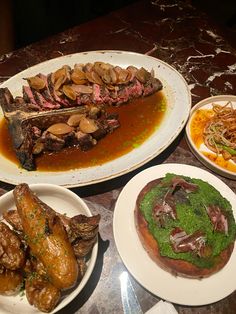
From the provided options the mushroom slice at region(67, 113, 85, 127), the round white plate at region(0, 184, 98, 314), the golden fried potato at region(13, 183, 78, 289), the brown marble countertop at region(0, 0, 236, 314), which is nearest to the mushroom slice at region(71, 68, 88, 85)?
the mushroom slice at region(67, 113, 85, 127)

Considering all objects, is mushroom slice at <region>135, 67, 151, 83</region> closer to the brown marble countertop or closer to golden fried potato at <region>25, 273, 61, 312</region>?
the brown marble countertop

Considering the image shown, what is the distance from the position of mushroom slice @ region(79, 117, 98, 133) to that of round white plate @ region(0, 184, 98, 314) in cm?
75

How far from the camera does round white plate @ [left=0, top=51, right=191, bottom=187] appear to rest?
2.63m

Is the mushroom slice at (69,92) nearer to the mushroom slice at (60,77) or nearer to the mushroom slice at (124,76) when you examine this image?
the mushroom slice at (60,77)

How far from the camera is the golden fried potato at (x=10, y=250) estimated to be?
183cm

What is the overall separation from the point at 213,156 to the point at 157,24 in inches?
83.2

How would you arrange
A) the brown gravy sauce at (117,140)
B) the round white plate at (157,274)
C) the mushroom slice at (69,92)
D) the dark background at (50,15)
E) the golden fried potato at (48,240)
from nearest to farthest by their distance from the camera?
the golden fried potato at (48,240), the round white plate at (157,274), the brown gravy sauce at (117,140), the mushroom slice at (69,92), the dark background at (50,15)

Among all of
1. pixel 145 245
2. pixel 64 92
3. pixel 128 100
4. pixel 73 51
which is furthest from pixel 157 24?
pixel 145 245

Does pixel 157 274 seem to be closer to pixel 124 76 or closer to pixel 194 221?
pixel 194 221

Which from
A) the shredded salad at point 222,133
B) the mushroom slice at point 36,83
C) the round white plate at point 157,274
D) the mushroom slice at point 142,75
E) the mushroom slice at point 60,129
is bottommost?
the round white plate at point 157,274

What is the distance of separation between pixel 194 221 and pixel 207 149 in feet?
3.39

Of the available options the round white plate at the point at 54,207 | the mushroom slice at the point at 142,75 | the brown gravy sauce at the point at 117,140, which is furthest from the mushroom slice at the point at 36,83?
the round white plate at the point at 54,207

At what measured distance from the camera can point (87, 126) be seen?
2.89 metres

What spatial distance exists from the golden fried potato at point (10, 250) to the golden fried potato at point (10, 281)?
0.05 metres
